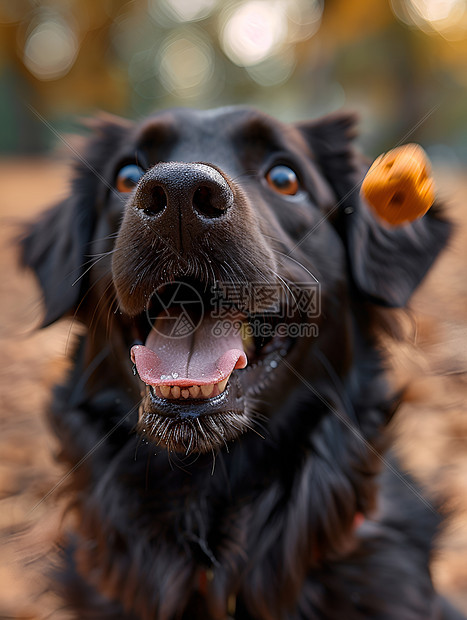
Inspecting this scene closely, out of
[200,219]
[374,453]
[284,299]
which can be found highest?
[200,219]

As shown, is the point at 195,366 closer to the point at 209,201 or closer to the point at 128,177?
the point at 209,201

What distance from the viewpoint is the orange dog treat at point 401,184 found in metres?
1.65

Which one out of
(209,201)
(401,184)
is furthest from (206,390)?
(401,184)

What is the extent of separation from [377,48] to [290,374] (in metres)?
18.2

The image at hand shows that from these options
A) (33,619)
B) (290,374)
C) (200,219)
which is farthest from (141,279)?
(33,619)

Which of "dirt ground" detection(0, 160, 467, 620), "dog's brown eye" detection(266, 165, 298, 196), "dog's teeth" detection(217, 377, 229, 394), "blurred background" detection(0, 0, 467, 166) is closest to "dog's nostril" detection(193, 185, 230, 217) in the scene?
"dog's teeth" detection(217, 377, 229, 394)

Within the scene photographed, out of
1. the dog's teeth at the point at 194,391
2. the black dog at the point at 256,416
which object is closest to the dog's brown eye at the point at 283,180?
the black dog at the point at 256,416

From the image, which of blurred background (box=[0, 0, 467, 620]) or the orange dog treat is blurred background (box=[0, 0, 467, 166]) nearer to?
blurred background (box=[0, 0, 467, 620])

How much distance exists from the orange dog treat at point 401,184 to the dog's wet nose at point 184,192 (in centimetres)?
49

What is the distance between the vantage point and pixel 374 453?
79.3 inches

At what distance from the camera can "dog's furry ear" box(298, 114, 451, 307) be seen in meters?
2.11

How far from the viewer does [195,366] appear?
160cm

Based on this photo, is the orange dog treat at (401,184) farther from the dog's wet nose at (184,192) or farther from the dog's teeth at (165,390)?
the dog's teeth at (165,390)

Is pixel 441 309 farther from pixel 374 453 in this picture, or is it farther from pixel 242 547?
pixel 242 547
